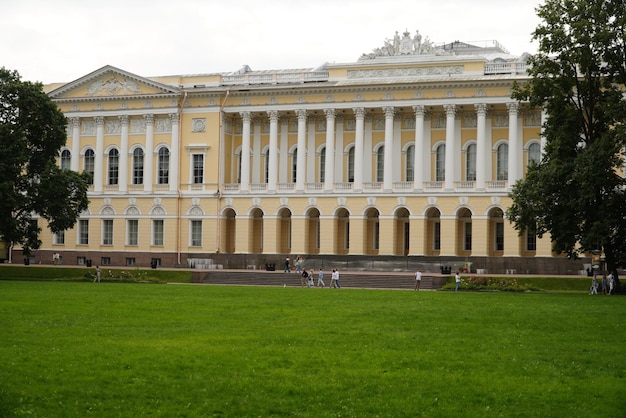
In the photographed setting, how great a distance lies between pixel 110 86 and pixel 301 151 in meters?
16.8

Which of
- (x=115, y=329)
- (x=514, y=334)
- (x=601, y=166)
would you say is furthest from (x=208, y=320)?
(x=601, y=166)

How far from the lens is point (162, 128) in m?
82.2

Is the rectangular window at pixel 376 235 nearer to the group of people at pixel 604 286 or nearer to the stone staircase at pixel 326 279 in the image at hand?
the stone staircase at pixel 326 279

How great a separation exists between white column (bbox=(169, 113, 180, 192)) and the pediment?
2.30 metres

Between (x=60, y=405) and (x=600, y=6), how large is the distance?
37.7 metres

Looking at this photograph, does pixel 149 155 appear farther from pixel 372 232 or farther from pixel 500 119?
pixel 500 119

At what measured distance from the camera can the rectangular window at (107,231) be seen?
83.6 m

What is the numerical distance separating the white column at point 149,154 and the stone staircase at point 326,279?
18.3 meters

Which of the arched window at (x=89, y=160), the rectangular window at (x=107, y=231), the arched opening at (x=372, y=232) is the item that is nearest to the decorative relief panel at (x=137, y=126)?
the arched window at (x=89, y=160)

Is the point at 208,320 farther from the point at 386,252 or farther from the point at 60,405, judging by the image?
the point at 386,252

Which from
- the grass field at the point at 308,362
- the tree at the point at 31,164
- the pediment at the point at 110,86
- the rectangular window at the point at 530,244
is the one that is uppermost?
the pediment at the point at 110,86

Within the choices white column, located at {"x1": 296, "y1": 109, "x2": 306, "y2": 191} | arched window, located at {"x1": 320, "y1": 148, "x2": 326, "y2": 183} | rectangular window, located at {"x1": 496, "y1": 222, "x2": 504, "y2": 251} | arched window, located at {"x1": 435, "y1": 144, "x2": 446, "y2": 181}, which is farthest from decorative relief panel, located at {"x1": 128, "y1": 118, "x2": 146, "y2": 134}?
rectangular window, located at {"x1": 496, "y1": 222, "x2": 504, "y2": 251}

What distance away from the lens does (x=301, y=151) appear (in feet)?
258

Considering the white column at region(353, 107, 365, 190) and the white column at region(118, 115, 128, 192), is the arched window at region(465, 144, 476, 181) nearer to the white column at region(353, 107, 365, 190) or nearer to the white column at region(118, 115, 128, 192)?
the white column at region(353, 107, 365, 190)
